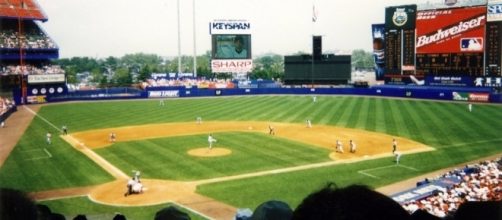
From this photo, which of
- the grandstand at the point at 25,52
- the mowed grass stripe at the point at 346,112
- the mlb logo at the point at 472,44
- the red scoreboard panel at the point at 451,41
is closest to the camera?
the mowed grass stripe at the point at 346,112

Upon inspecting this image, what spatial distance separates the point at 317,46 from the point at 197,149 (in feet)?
126

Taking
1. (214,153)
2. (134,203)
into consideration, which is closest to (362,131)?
(214,153)

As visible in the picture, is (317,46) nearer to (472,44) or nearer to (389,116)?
(472,44)

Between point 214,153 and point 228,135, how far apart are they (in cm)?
500

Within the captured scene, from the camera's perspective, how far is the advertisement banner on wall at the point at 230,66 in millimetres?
58281

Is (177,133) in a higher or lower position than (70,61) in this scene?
lower

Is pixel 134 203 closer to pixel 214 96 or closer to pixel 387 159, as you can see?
pixel 387 159

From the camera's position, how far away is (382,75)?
53.7 m

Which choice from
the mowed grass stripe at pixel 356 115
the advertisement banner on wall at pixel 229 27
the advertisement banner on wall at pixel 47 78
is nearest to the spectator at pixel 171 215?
the mowed grass stripe at pixel 356 115

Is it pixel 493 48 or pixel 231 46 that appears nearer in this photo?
pixel 493 48

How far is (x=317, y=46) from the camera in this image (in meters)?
59.2

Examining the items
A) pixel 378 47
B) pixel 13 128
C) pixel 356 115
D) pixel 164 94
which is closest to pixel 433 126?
pixel 356 115

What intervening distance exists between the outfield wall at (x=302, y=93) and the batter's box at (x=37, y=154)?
2592 cm

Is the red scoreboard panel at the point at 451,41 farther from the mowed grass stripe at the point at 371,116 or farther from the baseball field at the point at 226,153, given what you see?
the mowed grass stripe at the point at 371,116
